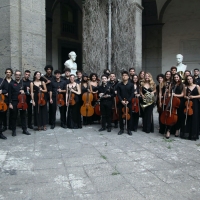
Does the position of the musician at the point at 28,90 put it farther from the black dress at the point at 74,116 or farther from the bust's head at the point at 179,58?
the bust's head at the point at 179,58

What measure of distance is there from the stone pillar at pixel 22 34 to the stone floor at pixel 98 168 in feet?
7.56

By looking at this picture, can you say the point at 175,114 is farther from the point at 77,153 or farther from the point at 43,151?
the point at 43,151

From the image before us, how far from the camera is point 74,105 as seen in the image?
7297 mm

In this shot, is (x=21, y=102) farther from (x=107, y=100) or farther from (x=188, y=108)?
(x=188, y=108)

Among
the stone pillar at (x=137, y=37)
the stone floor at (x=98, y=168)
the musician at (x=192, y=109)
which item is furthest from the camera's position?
the stone pillar at (x=137, y=37)

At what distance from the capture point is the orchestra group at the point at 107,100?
6195mm

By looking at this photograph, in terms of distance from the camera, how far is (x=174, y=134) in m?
6.74

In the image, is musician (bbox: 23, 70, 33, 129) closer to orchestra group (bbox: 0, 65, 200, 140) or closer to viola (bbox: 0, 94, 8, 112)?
orchestra group (bbox: 0, 65, 200, 140)

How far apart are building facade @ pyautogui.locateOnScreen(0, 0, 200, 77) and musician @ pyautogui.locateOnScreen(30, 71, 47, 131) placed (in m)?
0.92

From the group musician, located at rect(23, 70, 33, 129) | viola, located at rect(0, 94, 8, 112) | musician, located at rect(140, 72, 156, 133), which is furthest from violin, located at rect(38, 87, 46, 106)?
musician, located at rect(140, 72, 156, 133)

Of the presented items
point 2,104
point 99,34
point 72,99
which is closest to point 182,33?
point 99,34

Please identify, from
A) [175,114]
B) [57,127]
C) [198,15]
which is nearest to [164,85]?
[175,114]

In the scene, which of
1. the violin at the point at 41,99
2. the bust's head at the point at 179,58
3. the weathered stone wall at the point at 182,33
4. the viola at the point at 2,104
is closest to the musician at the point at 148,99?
the violin at the point at 41,99

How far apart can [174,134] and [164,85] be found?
4.01ft
